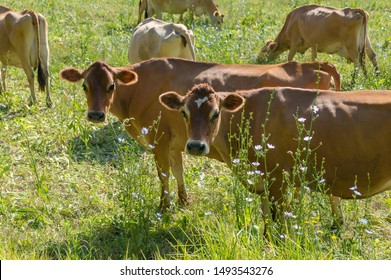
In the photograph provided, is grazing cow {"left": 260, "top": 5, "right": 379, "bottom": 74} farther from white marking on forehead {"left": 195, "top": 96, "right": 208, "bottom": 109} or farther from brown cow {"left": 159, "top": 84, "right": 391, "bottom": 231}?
white marking on forehead {"left": 195, "top": 96, "right": 208, "bottom": 109}

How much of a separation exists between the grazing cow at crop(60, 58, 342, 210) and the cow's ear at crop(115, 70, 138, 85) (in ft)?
0.05

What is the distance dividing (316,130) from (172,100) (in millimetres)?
1493

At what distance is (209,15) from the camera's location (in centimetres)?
2003

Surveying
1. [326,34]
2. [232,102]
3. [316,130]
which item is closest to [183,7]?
[326,34]

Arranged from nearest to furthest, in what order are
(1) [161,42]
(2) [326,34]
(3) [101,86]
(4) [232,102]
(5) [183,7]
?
1. (4) [232,102]
2. (3) [101,86]
3. (1) [161,42]
4. (2) [326,34]
5. (5) [183,7]

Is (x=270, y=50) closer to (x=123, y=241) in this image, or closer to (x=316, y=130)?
(x=316, y=130)

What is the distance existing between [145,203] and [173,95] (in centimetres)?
113

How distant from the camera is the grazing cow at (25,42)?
1206 centimetres

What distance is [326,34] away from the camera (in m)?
14.4

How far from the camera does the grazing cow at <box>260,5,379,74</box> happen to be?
45.8ft

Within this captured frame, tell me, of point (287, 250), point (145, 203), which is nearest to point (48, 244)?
point (145, 203)

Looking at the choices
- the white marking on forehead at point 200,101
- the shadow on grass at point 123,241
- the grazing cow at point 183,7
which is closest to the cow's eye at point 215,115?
the white marking on forehead at point 200,101

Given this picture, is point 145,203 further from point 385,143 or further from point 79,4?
point 79,4

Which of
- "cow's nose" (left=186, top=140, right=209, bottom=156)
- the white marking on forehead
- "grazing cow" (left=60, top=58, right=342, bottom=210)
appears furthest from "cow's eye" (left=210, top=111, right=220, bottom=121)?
"grazing cow" (left=60, top=58, right=342, bottom=210)
